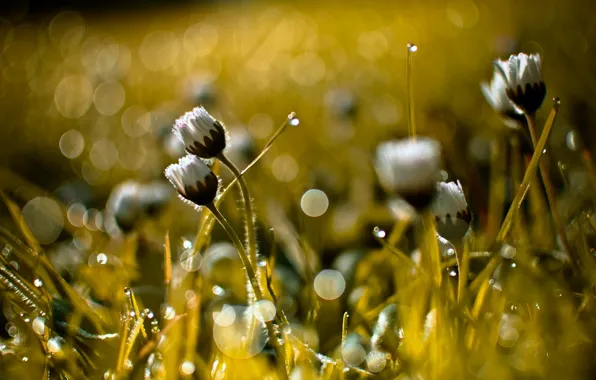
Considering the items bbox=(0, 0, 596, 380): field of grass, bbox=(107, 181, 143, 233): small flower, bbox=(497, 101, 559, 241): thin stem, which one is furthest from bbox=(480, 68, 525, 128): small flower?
bbox=(107, 181, 143, 233): small flower

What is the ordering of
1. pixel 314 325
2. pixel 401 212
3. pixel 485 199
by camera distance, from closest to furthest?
1. pixel 314 325
2. pixel 401 212
3. pixel 485 199

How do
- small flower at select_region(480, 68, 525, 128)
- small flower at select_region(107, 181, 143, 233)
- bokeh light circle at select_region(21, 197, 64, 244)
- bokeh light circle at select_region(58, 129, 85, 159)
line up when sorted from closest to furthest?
small flower at select_region(480, 68, 525, 128), small flower at select_region(107, 181, 143, 233), bokeh light circle at select_region(21, 197, 64, 244), bokeh light circle at select_region(58, 129, 85, 159)

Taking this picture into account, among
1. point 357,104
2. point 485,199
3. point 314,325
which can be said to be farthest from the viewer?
point 357,104

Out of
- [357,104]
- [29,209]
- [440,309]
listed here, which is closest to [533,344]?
[440,309]

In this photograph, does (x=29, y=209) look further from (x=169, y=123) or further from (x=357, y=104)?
(x=357, y=104)

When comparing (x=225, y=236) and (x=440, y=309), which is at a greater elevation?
(x=440, y=309)

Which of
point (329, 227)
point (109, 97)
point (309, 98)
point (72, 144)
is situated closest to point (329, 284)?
point (329, 227)

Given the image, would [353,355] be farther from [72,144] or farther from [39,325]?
[72,144]

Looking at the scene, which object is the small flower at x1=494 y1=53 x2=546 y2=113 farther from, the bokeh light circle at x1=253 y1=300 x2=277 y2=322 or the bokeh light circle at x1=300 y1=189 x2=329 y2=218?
the bokeh light circle at x1=300 y1=189 x2=329 y2=218
